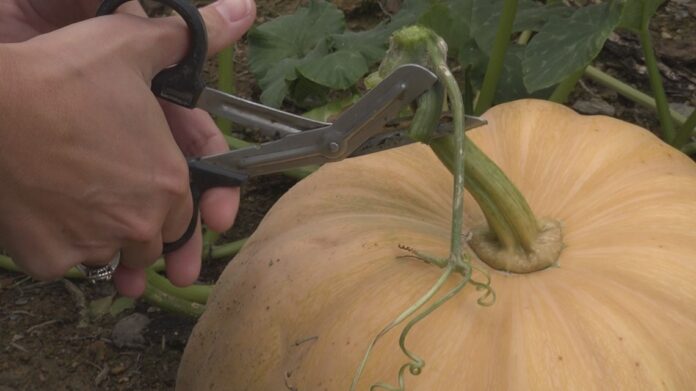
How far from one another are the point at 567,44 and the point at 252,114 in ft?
1.95

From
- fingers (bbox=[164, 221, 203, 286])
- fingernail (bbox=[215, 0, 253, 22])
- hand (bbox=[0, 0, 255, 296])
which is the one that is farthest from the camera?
fingers (bbox=[164, 221, 203, 286])

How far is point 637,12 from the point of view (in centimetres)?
158

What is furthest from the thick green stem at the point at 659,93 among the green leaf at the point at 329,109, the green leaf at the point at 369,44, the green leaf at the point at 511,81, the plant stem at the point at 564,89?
the green leaf at the point at 329,109

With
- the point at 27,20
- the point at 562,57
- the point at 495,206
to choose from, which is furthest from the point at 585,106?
the point at 27,20

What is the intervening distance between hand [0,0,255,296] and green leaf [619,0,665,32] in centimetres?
69

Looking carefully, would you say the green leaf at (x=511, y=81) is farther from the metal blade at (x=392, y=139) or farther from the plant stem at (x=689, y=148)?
the metal blade at (x=392, y=139)

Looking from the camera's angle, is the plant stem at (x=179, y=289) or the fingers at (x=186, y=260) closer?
the fingers at (x=186, y=260)

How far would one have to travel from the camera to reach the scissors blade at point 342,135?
1.07 metres

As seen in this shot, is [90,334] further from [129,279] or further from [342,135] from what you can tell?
[342,135]

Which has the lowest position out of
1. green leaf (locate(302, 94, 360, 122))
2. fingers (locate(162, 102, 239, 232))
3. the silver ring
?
green leaf (locate(302, 94, 360, 122))

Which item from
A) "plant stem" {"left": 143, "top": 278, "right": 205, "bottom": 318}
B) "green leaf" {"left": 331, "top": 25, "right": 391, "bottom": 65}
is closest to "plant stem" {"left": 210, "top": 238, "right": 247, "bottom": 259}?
"plant stem" {"left": 143, "top": 278, "right": 205, "bottom": 318}

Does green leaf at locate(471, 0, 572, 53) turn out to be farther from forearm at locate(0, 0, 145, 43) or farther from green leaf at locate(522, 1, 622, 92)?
forearm at locate(0, 0, 145, 43)

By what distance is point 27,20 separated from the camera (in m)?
1.40

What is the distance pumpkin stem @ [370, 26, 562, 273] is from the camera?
108 cm
